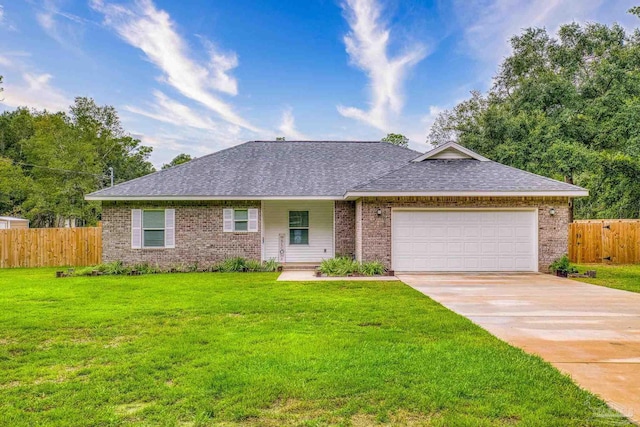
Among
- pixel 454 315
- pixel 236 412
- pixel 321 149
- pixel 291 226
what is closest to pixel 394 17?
pixel 321 149

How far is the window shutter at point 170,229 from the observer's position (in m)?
14.7

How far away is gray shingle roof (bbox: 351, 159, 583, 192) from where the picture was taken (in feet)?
42.6

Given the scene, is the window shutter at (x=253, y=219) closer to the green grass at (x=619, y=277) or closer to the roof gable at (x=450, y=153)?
the roof gable at (x=450, y=153)

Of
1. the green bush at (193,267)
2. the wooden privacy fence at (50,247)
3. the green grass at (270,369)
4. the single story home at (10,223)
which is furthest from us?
the single story home at (10,223)

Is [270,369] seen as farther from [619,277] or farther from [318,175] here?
[619,277]

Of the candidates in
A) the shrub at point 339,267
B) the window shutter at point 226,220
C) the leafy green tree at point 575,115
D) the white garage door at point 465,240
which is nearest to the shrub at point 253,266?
the window shutter at point 226,220

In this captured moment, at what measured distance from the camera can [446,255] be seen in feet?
44.1

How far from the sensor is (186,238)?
579 inches

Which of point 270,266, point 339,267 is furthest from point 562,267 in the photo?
point 270,266

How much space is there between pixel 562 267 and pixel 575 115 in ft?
39.3

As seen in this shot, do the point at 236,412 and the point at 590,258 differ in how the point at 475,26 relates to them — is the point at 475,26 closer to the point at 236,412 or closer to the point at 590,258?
the point at 590,258

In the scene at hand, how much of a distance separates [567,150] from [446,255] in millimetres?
10748

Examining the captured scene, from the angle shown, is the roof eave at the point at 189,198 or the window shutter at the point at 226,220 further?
the window shutter at the point at 226,220

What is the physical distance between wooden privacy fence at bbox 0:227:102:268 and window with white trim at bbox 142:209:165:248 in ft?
12.4
